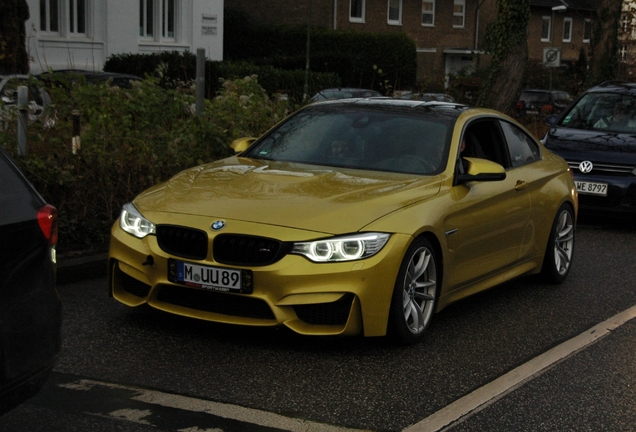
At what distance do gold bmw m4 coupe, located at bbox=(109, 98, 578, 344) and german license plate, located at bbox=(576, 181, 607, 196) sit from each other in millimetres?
4683

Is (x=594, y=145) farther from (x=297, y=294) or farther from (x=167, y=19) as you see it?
(x=167, y=19)

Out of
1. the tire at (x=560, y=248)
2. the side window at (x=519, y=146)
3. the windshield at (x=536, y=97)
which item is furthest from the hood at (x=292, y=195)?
the windshield at (x=536, y=97)

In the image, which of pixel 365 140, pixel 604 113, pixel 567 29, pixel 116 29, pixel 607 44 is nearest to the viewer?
pixel 365 140

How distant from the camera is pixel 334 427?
489 cm

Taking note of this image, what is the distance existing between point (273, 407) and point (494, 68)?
17.1 meters

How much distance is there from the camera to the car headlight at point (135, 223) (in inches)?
247

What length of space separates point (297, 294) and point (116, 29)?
2921cm

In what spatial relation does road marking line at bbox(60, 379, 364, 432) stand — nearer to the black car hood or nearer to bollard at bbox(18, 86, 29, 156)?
bollard at bbox(18, 86, 29, 156)

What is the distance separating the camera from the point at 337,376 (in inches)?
227

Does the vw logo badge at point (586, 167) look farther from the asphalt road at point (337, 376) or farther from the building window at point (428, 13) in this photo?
the building window at point (428, 13)

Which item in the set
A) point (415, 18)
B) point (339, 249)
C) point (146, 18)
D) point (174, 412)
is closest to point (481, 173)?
point (339, 249)

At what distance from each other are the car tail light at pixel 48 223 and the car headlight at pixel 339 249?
1927 millimetres

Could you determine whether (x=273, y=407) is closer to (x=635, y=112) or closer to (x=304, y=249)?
(x=304, y=249)

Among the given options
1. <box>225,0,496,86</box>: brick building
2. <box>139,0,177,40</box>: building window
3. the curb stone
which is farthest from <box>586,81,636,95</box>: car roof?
<box>225,0,496,86</box>: brick building
